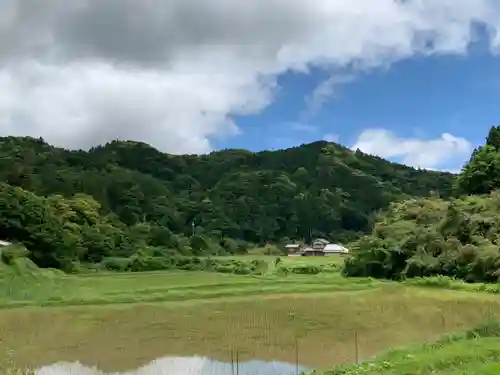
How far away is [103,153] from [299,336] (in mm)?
81082

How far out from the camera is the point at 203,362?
11953 millimetres

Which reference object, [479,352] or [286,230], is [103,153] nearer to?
[286,230]

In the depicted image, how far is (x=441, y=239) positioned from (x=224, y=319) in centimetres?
1580

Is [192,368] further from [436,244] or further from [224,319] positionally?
[436,244]

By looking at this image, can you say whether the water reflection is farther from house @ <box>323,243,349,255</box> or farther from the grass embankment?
house @ <box>323,243,349,255</box>

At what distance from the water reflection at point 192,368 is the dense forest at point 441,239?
56.0 feet

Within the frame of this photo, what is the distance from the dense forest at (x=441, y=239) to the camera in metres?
27.4

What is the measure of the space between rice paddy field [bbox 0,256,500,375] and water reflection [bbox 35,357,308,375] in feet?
1.10

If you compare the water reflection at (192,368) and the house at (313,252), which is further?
the house at (313,252)

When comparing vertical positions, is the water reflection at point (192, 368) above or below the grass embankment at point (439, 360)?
below

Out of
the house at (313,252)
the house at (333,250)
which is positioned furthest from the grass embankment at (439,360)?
the house at (313,252)

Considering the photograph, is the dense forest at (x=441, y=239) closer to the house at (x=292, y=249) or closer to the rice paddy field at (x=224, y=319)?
the rice paddy field at (x=224, y=319)

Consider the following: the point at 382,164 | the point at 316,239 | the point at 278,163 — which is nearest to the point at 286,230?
the point at 316,239

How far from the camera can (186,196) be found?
78.1 metres
